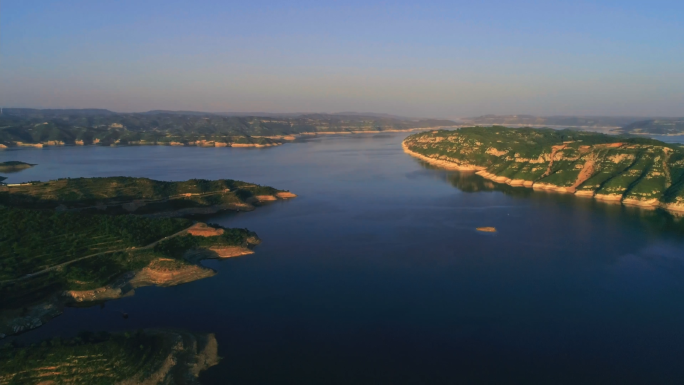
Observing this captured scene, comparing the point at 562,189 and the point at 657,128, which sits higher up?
the point at 657,128

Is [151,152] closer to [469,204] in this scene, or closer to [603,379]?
[469,204]

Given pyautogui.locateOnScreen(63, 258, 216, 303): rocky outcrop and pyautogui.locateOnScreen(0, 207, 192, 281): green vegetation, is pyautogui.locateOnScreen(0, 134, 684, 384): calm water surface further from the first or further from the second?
pyautogui.locateOnScreen(0, 207, 192, 281): green vegetation

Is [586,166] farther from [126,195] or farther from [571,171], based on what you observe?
[126,195]

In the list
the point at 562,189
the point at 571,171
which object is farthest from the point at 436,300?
the point at 571,171

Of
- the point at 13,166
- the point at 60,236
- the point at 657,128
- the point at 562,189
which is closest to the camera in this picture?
the point at 60,236

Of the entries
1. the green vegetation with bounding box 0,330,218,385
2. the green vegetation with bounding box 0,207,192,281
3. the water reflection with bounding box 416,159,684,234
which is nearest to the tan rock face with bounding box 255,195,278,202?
the green vegetation with bounding box 0,207,192,281

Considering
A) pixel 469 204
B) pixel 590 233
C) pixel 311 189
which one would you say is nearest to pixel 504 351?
pixel 590 233
